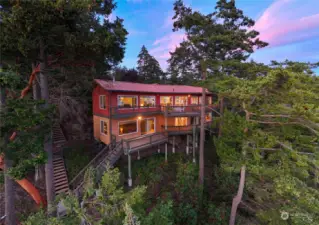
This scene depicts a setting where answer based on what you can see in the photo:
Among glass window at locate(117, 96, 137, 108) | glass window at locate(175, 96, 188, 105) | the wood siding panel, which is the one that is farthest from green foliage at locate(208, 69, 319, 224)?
the wood siding panel

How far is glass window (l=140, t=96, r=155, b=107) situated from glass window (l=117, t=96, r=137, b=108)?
0.79 meters

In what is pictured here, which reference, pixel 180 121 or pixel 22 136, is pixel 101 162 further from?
pixel 180 121

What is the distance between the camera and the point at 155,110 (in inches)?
566

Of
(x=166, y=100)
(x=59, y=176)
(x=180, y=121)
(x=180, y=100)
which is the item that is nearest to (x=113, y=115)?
(x=59, y=176)

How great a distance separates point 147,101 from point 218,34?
8210mm

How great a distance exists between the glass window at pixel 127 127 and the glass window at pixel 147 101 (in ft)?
6.32

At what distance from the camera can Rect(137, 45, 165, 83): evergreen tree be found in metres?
31.0

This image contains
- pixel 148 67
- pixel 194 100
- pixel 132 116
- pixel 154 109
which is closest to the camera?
pixel 132 116

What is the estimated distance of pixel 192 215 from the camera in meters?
8.32

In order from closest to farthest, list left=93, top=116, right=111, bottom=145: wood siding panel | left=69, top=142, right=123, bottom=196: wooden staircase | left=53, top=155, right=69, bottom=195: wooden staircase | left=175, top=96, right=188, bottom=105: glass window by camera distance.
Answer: left=69, top=142, right=123, bottom=196: wooden staircase
left=53, top=155, right=69, bottom=195: wooden staircase
left=93, top=116, right=111, bottom=145: wood siding panel
left=175, top=96, right=188, bottom=105: glass window

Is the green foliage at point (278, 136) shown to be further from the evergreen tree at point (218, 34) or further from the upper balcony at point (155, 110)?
the upper balcony at point (155, 110)

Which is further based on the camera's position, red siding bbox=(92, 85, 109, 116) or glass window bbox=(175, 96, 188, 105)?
glass window bbox=(175, 96, 188, 105)

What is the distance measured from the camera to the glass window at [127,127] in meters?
12.4

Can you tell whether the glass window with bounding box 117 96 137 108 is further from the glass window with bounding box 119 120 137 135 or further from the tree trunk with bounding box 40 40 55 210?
the tree trunk with bounding box 40 40 55 210
